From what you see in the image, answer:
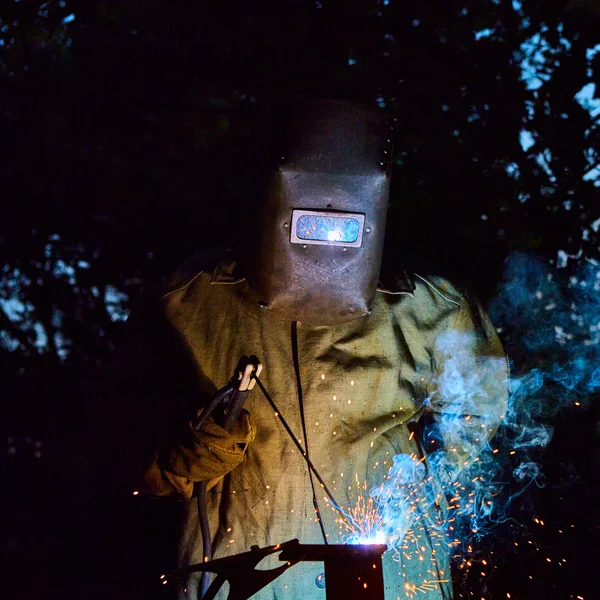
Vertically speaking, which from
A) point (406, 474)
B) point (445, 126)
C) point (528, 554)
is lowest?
point (528, 554)

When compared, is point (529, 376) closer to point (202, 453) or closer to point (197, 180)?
point (202, 453)

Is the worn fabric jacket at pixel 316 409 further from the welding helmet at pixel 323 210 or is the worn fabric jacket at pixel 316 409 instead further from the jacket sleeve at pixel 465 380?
the welding helmet at pixel 323 210

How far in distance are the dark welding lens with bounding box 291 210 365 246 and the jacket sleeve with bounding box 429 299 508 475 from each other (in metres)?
0.57

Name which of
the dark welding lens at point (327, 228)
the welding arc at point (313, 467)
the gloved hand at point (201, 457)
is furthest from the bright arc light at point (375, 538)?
the dark welding lens at point (327, 228)

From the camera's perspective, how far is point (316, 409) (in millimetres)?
2883

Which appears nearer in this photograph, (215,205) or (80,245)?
(215,205)

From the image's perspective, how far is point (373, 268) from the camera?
2.86m

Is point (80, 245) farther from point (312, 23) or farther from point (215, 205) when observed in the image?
point (312, 23)

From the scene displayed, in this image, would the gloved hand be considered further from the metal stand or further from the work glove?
the metal stand

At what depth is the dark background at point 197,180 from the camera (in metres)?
4.14

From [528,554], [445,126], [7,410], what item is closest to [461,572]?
[528,554]

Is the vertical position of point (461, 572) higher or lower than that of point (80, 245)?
lower

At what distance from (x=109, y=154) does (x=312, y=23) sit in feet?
4.73

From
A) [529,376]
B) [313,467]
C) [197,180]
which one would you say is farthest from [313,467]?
[197,180]
